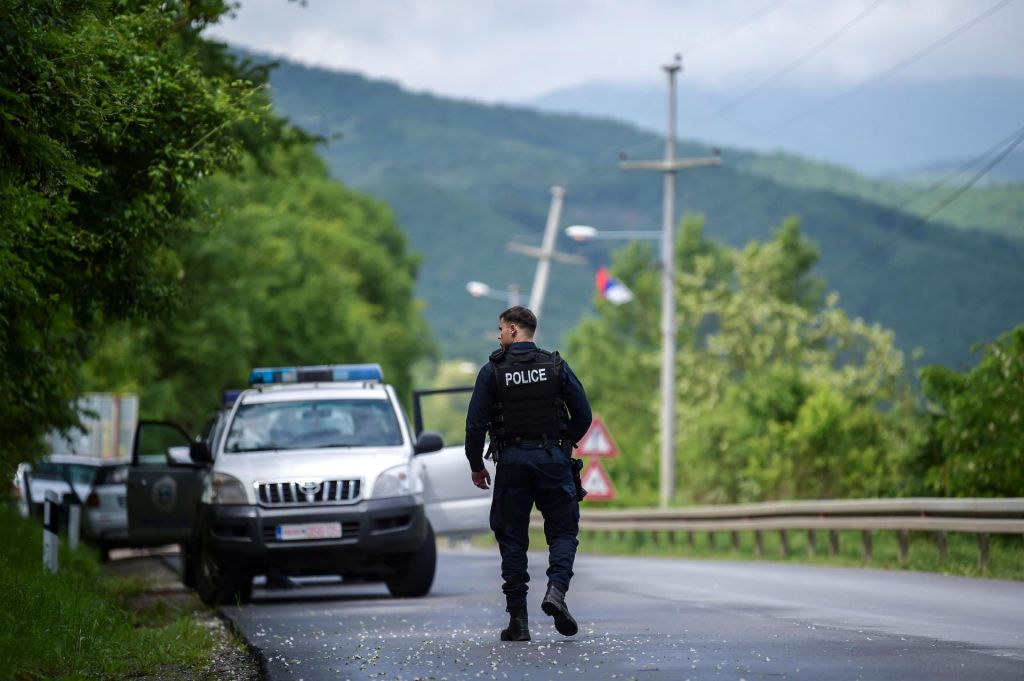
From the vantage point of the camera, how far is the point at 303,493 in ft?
50.3

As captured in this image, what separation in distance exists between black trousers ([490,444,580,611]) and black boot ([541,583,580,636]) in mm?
315

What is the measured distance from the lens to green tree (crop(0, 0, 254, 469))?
9.95m

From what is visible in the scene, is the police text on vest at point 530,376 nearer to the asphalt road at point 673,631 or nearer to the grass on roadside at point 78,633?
the asphalt road at point 673,631

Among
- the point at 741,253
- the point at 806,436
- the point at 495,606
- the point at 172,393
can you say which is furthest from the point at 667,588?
the point at 741,253

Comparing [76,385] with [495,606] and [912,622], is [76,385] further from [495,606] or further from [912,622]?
[912,622]

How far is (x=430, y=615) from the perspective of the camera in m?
13.3

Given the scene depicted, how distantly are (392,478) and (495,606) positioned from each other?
1.90m

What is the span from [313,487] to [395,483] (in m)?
0.71

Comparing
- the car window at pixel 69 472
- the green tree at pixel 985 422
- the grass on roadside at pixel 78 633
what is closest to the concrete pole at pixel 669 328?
the car window at pixel 69 472

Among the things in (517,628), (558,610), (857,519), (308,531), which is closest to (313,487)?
(308,531)

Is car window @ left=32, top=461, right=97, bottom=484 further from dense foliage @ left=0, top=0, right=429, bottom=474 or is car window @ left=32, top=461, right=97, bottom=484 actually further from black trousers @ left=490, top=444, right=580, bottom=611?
black trousers @ left=490, top=444, right=580, bottom=611

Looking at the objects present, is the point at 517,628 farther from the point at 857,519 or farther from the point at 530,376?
the point at 857,519

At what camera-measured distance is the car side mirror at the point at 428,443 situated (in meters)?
15.7

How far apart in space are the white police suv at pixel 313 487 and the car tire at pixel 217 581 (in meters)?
0.01
